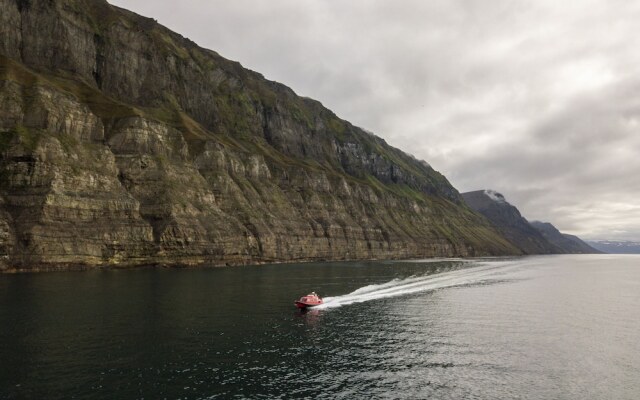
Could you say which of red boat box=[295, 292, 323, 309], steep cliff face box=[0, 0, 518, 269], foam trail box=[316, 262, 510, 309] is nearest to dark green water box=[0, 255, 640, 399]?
foam trail box=[316, 262, 510, 309]

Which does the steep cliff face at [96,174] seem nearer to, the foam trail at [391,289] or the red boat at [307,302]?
the foam trail at [391,289]

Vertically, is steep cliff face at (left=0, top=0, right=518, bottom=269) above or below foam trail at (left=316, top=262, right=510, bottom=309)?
above

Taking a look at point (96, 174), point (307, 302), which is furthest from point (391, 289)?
point (96, 174)

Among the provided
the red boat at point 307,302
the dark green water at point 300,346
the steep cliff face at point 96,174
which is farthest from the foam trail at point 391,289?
the steep cliff face at point 96,174

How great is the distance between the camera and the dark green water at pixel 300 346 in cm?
3344

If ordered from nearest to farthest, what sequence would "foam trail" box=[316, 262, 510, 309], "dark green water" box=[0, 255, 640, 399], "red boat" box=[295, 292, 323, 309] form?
"dark green water" box=[0, 255, 640, 399]
"red boat" box=[295, 292, 323, 309]
"foam trail" box=[316, 262, 510, 309]

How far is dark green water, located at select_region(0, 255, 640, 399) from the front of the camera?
33.4 meters

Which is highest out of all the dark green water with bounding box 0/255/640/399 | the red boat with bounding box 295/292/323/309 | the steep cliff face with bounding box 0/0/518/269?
the steep cliff face with bounding box 0/0/518/269

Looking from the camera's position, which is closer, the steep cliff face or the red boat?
the red boat

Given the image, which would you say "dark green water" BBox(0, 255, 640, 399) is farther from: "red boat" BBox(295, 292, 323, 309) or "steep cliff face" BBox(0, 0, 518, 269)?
"steep cliff face" BBox(0, 0, 518, 269)

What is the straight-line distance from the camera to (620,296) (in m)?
91.7

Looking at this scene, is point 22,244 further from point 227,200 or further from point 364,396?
point 364,396

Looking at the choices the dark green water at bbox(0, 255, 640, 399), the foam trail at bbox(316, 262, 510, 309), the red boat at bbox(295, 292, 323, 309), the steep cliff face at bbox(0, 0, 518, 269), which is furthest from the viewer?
the steep cliff face at bbox(0, 0, 518, 269)

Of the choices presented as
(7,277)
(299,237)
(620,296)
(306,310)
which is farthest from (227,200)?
(620,296)
